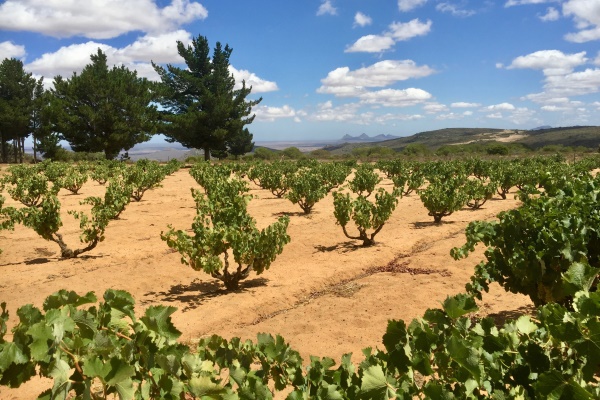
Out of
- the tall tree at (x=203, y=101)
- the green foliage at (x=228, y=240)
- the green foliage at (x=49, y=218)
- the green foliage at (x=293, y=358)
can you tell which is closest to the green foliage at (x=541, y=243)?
the green foliage at (x=293, y=358)

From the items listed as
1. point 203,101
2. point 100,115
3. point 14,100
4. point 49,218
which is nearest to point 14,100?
point 14,100

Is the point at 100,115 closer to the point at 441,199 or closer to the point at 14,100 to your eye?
the point at 14,100

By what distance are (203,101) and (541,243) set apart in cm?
3854

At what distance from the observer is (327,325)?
671cm

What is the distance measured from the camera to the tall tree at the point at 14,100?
43031mm

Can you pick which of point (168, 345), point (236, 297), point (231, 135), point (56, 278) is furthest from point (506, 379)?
point (231, 135)

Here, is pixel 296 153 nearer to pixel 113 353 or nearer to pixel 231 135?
pixel 231 135

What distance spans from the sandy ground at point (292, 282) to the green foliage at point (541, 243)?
1.63m

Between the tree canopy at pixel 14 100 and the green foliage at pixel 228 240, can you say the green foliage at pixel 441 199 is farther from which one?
the tree canopy at pixel 14 100

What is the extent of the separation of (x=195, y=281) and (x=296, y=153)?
2401 inches

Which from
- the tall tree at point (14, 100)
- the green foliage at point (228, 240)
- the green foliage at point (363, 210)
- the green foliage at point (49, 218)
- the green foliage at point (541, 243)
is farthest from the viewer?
the tall tree at point (14, 100)

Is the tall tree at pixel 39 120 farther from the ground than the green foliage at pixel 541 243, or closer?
farther from the ground

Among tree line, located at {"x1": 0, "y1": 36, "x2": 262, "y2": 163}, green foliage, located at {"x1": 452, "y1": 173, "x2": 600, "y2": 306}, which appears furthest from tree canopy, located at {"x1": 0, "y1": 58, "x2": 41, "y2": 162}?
green foliage, located at {"x1": 452, "y1": 173, "x2": 600, "y2": 306}

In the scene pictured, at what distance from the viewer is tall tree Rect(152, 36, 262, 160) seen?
134 feet
